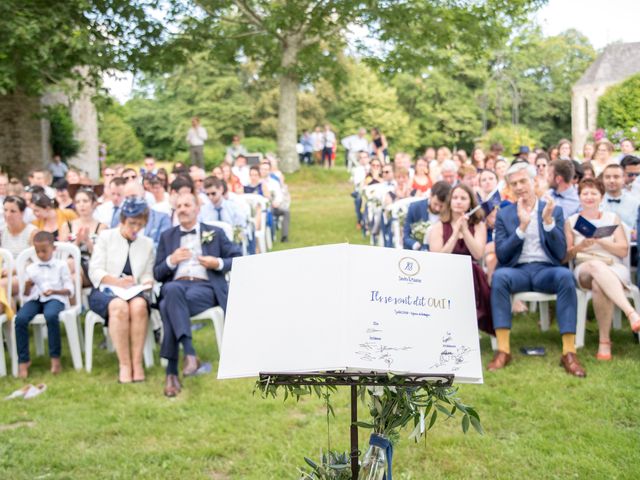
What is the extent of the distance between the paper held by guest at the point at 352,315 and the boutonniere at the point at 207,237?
4.02 metres

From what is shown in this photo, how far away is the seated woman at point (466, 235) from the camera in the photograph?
6.52m

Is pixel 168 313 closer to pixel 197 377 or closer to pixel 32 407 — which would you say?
pixel 197 377

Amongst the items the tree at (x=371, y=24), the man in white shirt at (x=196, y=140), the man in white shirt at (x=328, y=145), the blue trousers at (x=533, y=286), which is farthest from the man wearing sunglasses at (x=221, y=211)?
the man in white shirt at (x=328, y=145)

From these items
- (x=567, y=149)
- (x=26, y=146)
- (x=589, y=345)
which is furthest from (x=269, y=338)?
(x=26, y=146)

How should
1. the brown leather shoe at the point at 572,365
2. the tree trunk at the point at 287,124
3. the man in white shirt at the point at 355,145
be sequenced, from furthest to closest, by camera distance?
the man in white shirt at the point at 355,145, the tree trunk at the point at 287,124, the brown leather shoe at the point at 572,365

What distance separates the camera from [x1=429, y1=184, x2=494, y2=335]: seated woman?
6.52 metres

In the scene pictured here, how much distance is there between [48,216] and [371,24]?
1270 cm

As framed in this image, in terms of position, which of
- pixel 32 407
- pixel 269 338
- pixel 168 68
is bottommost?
pixel 32 407

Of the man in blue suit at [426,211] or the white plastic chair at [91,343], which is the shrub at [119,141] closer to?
the man in blue suit at [426,211]

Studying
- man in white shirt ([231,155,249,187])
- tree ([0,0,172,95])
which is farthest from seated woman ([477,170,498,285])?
tree ([0,0,172,95])

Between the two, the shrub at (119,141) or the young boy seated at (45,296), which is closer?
the young boy seated at (45,296)

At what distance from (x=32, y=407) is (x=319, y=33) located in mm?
16771

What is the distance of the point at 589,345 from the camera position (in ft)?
21.9

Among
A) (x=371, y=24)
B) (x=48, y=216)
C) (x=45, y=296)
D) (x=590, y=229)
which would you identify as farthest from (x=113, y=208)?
(x=371, y=24)
